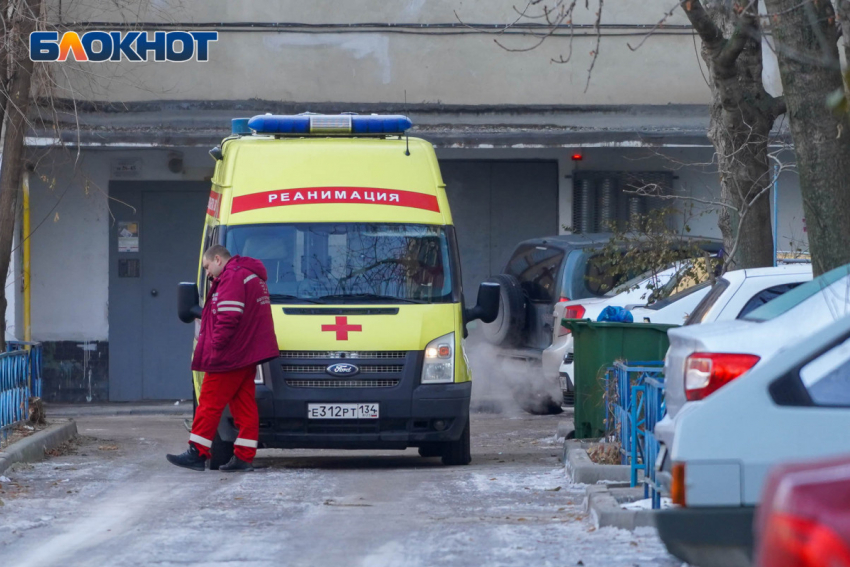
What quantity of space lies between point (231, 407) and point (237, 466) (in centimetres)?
52

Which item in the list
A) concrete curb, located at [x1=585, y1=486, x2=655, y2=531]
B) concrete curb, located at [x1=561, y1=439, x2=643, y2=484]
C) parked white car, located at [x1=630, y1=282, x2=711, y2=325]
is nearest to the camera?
concrete curb, located at [x1=585, y1=486, x2=655, y2=531]

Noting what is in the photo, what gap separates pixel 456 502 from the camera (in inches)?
300

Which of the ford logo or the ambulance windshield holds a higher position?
the ambulance windshield

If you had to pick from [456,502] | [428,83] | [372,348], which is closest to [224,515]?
[456,502]

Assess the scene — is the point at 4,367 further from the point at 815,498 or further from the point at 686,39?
the point at 686,39

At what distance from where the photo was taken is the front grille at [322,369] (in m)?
9.02

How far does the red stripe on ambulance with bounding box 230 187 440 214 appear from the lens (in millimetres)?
9648

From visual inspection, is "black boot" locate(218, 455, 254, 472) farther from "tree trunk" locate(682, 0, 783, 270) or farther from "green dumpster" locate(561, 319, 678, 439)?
"tree trunk" locate(682, 0, 783, 270)

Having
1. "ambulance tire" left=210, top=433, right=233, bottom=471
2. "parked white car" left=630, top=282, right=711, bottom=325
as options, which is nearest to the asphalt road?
"ambulance tire" left=210, top=433, right=233, bottom=471

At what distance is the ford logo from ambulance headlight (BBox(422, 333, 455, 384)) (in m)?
0.54

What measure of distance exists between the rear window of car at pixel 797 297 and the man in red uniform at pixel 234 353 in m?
4.30

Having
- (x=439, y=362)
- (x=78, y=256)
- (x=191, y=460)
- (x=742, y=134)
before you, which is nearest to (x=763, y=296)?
(x=742, y=134)

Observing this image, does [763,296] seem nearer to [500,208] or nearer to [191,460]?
[191,460]

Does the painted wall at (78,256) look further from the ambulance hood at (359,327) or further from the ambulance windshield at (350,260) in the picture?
the ambulance hood at (359,327)
